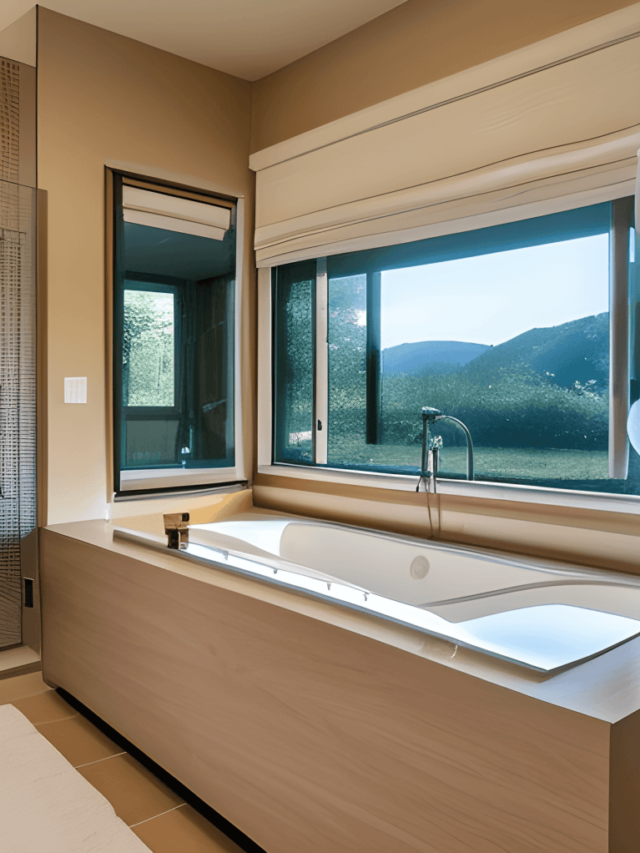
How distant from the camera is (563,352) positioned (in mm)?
2537

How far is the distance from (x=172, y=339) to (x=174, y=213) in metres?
0.61

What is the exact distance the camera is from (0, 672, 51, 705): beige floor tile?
2713 mm

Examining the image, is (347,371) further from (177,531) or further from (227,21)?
(227,21)

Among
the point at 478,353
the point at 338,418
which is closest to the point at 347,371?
the point at 338,418

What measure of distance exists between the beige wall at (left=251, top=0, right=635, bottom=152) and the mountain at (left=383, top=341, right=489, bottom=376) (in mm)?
1065

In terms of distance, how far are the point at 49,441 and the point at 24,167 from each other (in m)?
1.17

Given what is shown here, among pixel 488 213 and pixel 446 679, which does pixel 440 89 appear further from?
pixel 446 679

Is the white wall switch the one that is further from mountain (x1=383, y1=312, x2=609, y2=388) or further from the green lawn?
mountain (x1=383, y1=312, x2=609, y2=388)

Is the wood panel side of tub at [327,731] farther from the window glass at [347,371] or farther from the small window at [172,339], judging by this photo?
the window glass at [347,371]

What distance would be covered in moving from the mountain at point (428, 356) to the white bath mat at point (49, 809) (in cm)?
207

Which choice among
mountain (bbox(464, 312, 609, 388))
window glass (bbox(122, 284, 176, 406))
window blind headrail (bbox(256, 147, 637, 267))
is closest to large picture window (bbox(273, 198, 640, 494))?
mountain (bbox(464, 312, 609, 388))

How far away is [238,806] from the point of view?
5.71ft

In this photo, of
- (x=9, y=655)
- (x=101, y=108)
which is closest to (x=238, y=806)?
(x=9, y=655)

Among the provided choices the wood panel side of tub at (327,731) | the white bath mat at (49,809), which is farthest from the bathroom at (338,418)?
the white bath mat at (49,809)
